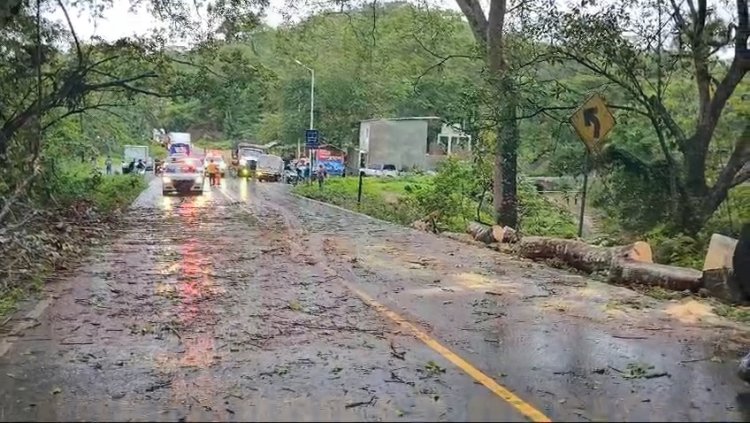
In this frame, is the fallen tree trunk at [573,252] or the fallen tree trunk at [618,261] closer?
the fallen tree trunk at [618,261]

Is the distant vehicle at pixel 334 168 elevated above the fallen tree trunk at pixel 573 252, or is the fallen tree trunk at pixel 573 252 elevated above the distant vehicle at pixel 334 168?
the fallen tree trunk at pixel 573 252

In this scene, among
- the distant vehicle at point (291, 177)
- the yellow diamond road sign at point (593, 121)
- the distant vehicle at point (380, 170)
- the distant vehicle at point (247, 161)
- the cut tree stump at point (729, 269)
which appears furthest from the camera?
the distant vehicle at point (247, 161)

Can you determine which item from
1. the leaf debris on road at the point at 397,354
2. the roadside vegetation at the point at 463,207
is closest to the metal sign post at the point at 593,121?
the roadside vegetation at the point at 463,207

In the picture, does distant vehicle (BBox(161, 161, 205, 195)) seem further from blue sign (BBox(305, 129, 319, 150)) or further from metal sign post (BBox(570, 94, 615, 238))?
metal sign post (BBox(570, 94, 615, 238))

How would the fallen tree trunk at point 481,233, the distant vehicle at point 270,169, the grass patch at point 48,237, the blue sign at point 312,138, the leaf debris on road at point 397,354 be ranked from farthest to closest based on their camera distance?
the distant vehicle at point 270,169
the blue sign at point 312,138
the fallen tree trunk at point 481,233
the grass patch at point 48,237
the leaf debris on road at point 397,354

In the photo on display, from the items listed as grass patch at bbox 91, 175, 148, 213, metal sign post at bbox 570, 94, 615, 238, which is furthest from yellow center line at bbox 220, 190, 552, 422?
grass patch at bbox 91, 175, 148, 213

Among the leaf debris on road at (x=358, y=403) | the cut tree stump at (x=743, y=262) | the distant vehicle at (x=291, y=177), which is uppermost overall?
the cut tree stump at (x=743, y=262)

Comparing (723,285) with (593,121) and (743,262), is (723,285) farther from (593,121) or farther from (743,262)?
(593,121)

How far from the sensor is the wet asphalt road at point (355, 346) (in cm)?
591

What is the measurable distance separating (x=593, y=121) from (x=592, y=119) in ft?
0.16

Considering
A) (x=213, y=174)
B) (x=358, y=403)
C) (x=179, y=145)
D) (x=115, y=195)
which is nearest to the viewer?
(x=358, y=403)

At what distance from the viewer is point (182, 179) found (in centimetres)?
3741

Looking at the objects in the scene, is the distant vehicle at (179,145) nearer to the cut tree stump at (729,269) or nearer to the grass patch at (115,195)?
the grass patch at (115,195)

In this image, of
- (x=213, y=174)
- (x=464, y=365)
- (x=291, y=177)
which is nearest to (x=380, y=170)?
(x=291, y=177)
